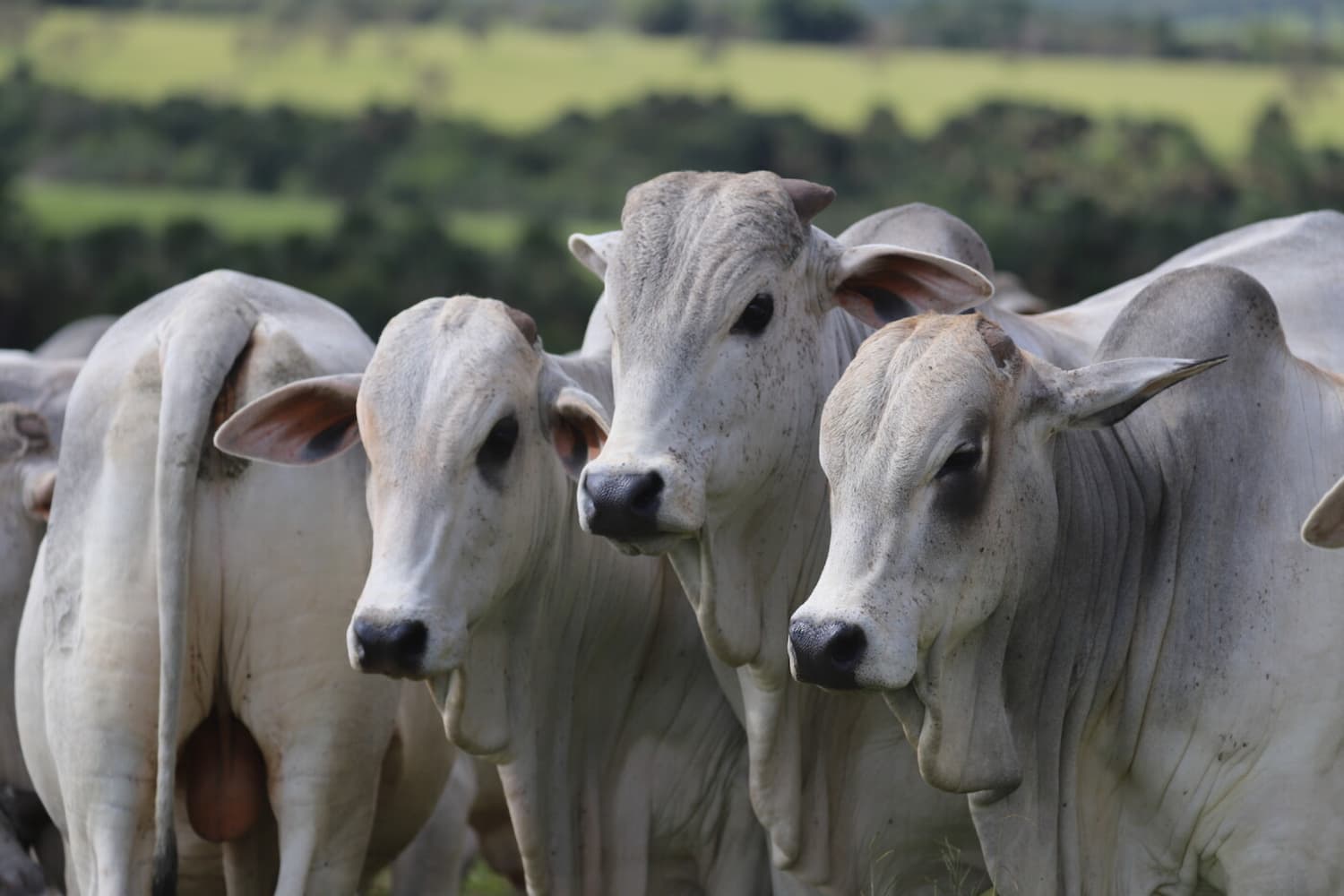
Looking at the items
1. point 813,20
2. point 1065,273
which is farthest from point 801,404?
point 813,20

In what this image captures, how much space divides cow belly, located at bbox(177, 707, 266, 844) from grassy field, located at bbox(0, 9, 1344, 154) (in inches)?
720

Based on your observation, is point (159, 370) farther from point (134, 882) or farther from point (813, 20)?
point (813, 20)

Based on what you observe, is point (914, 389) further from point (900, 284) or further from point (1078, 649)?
point (900, 284)

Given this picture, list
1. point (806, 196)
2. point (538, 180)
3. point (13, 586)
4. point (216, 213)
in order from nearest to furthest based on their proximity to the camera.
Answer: point (806, 196), point (13, 586), point (216, 213), point (538, 180)

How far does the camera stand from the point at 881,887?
4.90 metres

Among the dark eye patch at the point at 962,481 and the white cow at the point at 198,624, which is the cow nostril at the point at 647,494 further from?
the white cow at the point at 198,624

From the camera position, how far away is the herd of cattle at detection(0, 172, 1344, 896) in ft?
13.2

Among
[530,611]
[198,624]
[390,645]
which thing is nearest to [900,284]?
[530,611]

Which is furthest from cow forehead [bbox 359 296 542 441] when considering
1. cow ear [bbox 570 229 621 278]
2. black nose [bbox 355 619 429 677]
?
black nose [bbox 355 619 429 677]

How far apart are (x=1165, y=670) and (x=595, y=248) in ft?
5.33

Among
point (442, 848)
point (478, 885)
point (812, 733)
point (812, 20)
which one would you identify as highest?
point (812, 733)

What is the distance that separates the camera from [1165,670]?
4.20 m

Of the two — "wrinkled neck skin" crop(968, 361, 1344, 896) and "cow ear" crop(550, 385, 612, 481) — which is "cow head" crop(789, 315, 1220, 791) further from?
"cow ear" crop(550, 385, 612, 481)

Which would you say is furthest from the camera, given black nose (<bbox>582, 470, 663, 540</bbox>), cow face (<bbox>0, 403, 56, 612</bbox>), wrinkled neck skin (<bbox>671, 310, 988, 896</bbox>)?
cow face (<bbox>0, 403, 56, 612</bbox>)
